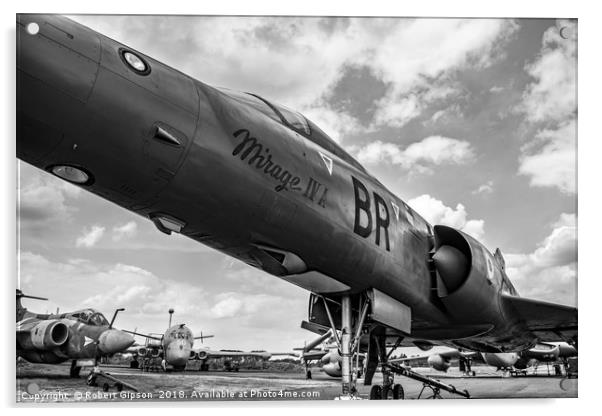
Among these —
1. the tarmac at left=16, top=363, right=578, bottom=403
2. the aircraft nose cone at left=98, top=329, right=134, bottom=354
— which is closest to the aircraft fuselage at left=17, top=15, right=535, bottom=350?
the tarmac at left=16, top=363, right=578, bottom=403

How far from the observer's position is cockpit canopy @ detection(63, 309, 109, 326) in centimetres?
679

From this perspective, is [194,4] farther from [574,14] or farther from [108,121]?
[574,14]

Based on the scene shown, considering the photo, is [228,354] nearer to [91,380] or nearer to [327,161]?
[91,380]

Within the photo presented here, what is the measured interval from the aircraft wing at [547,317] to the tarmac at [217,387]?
0.73 meters

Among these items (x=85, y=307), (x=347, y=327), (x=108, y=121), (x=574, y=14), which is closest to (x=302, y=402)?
(x=347, y=327)

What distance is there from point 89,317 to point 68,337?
579 mm

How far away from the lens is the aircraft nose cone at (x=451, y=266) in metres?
6.34

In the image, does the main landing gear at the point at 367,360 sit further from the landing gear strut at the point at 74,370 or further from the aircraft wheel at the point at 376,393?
the landing gear strut at the point at 74,370

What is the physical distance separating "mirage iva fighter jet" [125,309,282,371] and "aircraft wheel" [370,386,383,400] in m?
1.32

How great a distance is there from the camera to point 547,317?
294 inches

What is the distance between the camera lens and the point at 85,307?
6.63m

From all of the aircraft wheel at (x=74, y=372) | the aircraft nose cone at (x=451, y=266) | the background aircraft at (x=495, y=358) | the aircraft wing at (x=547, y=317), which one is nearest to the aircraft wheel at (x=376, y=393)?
the background aircraft at (x=495, y=358)

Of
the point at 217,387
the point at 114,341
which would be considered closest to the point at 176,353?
the point at 114,341

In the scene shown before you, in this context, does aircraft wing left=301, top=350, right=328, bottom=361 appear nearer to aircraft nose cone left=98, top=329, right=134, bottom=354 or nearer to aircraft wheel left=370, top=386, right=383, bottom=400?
aircraft wheel left=370, top=386, right=383, bottom=400
